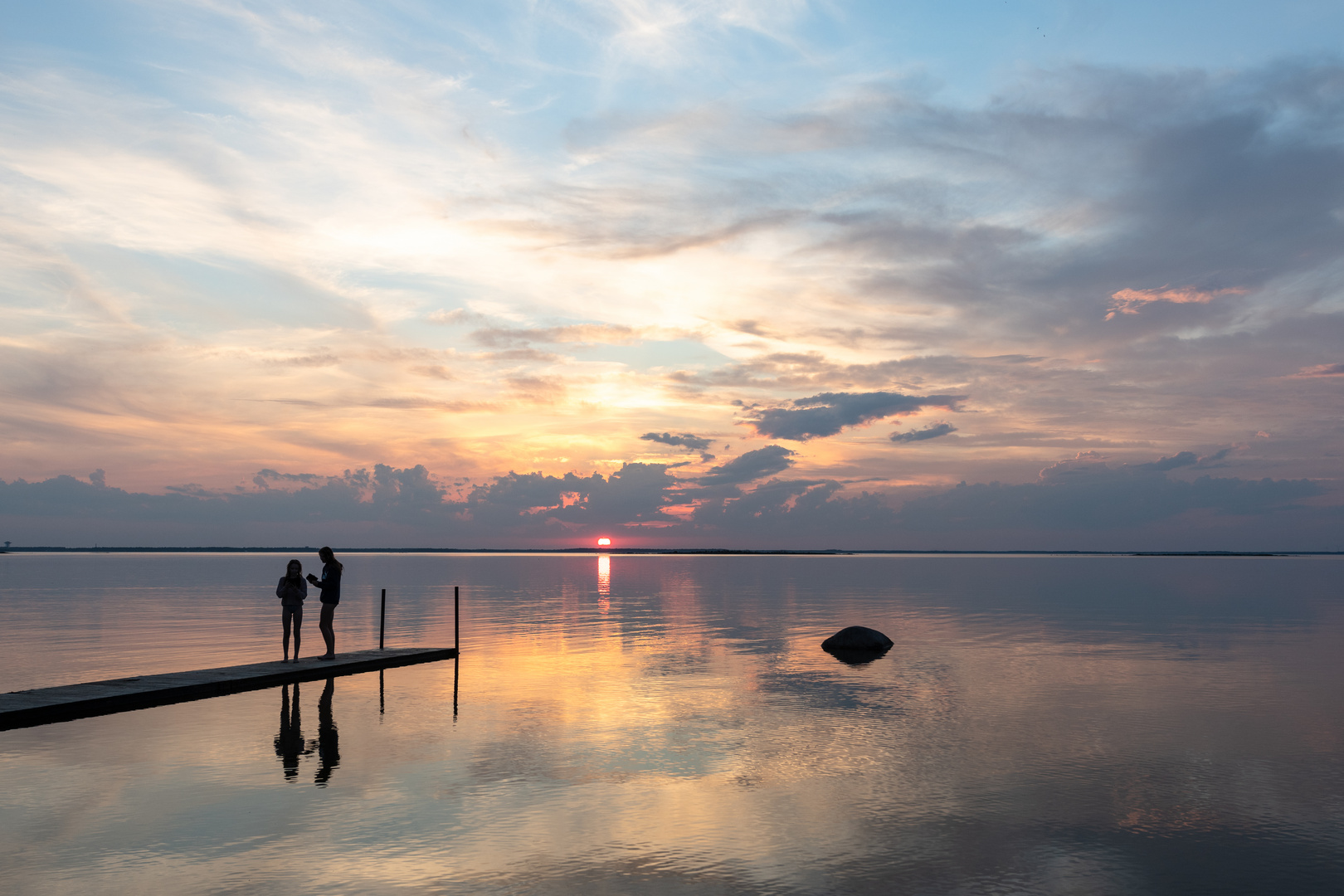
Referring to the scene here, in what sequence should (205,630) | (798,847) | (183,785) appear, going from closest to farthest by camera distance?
(798,847)
(183,785)
(205,630)

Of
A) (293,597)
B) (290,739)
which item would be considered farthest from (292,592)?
(290,739)

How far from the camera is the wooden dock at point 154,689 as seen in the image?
2050 cm

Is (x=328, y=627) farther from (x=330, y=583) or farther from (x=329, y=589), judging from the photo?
(x=330, y=583)

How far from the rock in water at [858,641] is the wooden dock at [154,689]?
16620 millimetres

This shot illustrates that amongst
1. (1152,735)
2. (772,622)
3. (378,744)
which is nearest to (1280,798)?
(1152,735)

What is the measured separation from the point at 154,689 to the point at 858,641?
24.1m

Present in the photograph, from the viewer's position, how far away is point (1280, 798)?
15414 millimetres

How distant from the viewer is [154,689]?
2292 cm

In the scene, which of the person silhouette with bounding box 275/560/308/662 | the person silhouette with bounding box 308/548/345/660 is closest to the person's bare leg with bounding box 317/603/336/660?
the person silhouette with bounding box 308/548/345/660

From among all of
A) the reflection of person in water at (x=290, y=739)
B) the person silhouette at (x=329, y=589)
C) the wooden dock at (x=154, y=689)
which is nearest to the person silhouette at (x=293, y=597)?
the person silhouette at (x=329, y=589)

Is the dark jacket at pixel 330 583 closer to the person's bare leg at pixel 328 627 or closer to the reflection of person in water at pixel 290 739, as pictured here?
the person's bare leg at pixel 328 627

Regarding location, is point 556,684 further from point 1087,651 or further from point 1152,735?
point 1087,651

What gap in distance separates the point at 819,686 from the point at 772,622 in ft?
80.6

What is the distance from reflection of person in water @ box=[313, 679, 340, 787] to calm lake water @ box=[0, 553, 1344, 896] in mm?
129
